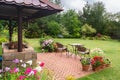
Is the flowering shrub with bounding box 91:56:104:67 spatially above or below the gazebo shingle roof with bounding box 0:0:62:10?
below

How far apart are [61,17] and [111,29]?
8.58 m

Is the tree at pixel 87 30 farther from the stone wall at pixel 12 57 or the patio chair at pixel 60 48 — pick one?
the stone wall at pixel 12 57

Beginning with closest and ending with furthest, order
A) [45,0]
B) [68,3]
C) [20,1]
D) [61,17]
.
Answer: [20,1]
[45,0]
[61,17]
[68,3]

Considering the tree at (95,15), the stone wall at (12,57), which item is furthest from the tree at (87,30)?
the stone wall at (12,57)

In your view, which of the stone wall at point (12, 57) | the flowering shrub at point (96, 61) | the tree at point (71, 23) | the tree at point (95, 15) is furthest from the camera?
the tree at point (95, 15)

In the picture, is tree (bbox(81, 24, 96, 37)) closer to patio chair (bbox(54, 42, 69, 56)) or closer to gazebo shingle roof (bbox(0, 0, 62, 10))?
patio chair (bbox(54, 42, 69, 56))

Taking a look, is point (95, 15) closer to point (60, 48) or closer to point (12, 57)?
point (60, 48)

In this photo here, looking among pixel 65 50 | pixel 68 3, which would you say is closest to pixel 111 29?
pixel 68 3

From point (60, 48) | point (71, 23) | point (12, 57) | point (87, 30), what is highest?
point (71, 23)

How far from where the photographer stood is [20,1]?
203 inches

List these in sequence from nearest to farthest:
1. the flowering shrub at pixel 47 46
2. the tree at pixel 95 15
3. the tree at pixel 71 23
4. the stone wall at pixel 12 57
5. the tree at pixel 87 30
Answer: the stone wall at pixel 12 57
the flowering shrub at pixel 47 46
the tree at pixel 87 30
the tree at pixel 71 23
the tree at pixel 95 15

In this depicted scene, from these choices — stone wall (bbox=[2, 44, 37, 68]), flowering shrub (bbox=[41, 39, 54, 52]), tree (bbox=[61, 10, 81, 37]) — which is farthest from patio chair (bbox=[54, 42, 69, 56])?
tree (bbox=[61, 10, 81, 37])

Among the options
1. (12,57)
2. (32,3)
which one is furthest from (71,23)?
(32,3)

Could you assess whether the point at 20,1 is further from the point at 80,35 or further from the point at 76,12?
the point at 76,12
